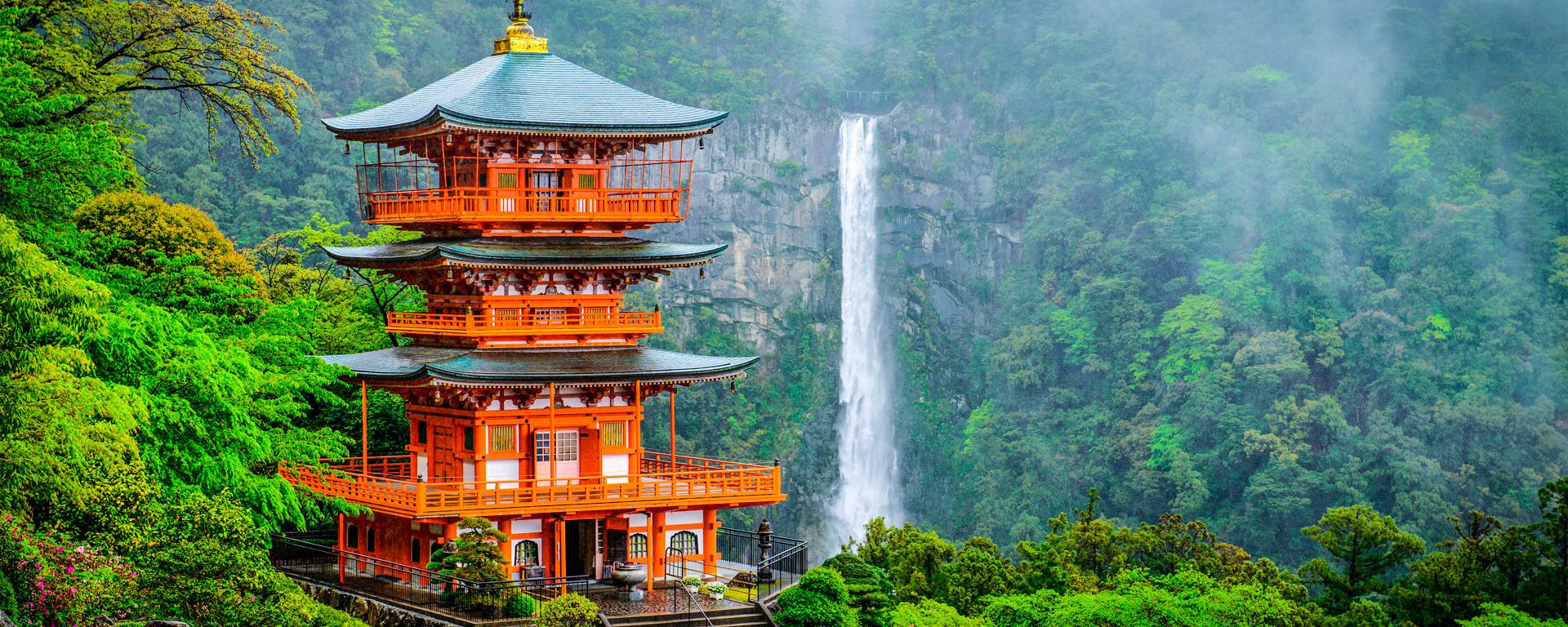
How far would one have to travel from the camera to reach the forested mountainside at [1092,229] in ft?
231

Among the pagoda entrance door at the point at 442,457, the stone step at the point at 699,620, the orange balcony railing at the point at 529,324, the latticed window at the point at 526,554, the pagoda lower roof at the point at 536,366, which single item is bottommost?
the stone step at the point at 699,620

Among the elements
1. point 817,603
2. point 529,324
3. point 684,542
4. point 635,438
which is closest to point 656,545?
point 684,542

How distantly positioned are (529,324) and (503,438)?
2.11 m

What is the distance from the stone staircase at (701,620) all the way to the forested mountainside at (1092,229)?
1099 cm

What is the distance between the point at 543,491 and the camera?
29.7 metres

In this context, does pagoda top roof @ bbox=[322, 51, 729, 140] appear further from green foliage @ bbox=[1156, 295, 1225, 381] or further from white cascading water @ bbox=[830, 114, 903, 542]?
white cascading water @ bbox=[830, 114, 903, 542]

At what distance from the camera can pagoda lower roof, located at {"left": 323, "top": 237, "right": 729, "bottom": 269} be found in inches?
1183

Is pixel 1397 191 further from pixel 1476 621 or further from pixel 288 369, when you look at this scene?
pixel 288 369

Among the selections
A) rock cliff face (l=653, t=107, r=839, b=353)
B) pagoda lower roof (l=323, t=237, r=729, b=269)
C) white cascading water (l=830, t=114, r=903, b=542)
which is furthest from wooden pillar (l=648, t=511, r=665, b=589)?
rock cliff face (l=653, t=107, r=839, b=353)

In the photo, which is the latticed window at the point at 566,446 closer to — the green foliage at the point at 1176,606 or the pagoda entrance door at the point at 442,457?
the pagoda entrance door at the point at 442,457

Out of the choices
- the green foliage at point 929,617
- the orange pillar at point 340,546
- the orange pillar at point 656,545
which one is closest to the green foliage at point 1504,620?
the green foliage at point 929,617

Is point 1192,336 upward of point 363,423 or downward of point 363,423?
upward

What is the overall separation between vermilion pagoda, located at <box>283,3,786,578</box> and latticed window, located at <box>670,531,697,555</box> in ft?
0.09

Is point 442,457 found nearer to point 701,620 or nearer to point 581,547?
point 581,547
